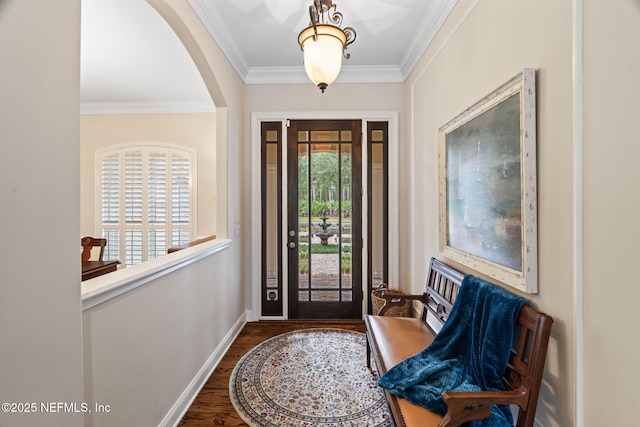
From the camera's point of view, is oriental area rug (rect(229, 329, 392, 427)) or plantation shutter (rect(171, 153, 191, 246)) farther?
plantation shutter (rect(171, 153, 191, 246))

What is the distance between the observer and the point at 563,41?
1087mm

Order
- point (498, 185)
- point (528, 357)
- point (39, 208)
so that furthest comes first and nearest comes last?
point (498, 185) → point (528, 357) → point (39, 208)

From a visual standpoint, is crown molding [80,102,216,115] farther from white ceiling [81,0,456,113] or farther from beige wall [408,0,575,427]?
beige wall [408,0,575,427]

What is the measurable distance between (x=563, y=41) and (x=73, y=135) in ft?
5.89

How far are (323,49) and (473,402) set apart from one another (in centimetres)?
180

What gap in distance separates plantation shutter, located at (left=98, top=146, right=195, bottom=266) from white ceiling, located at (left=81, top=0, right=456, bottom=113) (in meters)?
0.91

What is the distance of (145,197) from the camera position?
14.2 feet

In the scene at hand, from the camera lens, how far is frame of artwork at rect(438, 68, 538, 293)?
125cm

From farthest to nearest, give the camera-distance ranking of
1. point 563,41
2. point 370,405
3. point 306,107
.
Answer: point 306,107
point 370,405
point 563,41

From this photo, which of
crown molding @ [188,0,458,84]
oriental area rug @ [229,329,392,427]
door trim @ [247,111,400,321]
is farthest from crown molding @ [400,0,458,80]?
oriental area rug @ [229,329,392,427]

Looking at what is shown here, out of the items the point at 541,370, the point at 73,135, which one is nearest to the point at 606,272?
the point at 541,370

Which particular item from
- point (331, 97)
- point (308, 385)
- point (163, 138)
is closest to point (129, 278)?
point (308, 385)

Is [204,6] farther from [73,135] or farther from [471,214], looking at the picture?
[471,214]

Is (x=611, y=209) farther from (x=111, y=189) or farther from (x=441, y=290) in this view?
(x=111, y=189)
